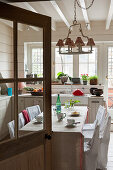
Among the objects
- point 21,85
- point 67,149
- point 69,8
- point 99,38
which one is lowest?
point 67,149

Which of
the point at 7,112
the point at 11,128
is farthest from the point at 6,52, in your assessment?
the point at 11,128

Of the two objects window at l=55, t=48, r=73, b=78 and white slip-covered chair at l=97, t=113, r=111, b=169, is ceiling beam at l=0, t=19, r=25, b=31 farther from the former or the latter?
window at l=55, t=48, r=73, b=78

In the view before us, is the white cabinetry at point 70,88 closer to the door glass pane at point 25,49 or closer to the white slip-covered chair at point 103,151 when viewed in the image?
the white slip-covered chair at point 103,151

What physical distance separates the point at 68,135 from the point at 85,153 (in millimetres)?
407

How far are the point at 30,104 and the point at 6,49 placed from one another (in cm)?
54

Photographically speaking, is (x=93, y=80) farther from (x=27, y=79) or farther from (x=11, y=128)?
(x=11, y=128)

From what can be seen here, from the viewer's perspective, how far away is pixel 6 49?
1.87 metres

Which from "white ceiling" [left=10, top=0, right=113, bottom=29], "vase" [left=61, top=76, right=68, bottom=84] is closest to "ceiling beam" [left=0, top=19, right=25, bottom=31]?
"white ceiling" [left=10, top=0, right=113, bottom=29]

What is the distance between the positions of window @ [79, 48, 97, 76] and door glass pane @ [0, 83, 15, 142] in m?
4.75

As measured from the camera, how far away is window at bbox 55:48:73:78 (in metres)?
6.56

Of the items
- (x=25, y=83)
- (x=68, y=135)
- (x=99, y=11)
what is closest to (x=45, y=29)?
(x=25, y=83)

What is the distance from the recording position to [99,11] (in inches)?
188

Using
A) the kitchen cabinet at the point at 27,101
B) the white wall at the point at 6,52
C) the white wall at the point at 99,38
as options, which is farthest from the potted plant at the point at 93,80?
the white wall at the point at 6,52

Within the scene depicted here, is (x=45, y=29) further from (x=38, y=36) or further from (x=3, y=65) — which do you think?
(x=3, y=65)
